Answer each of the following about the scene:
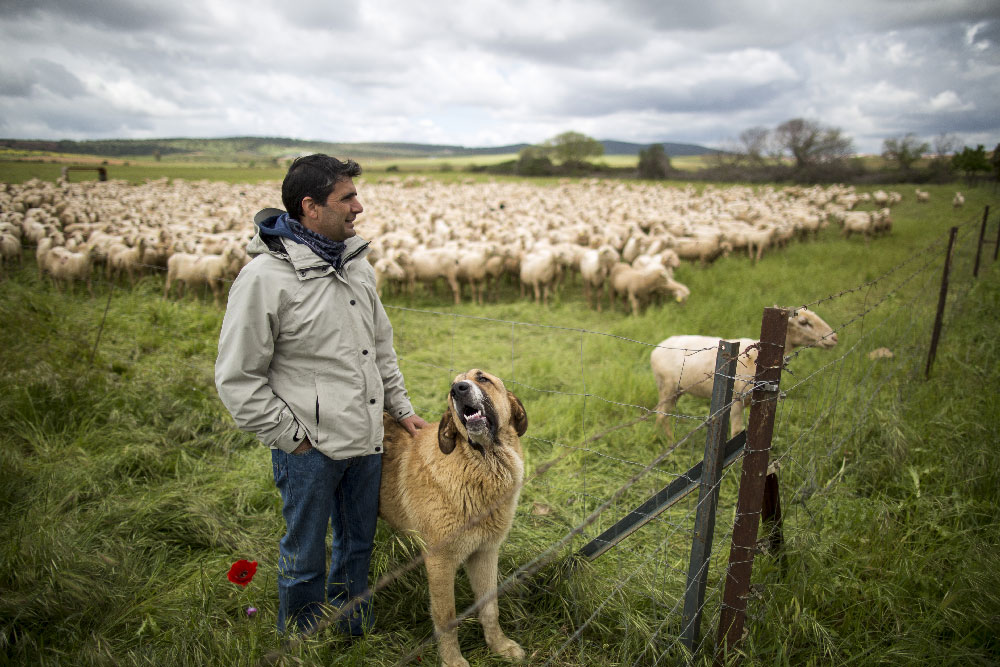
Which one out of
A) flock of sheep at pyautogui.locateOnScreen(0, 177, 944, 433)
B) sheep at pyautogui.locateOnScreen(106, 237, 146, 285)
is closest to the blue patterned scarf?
flock of sheep at pyautogui.locateOnScreen(0, 177, 944, 433)

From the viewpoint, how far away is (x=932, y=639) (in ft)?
8.24

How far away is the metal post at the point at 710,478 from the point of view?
204cm

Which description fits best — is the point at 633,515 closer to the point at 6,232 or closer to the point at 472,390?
the point at 472,390

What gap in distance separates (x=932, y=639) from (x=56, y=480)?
5781 mm

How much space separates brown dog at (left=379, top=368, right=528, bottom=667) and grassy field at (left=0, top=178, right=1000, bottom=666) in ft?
1.03

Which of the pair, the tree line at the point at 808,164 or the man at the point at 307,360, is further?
the tree line at the point at 808,164

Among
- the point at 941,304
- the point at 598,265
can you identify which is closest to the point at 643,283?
the point at 598,265

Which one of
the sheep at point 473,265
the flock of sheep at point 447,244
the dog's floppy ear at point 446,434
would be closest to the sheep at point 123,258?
the flock of sheep at point 447,244

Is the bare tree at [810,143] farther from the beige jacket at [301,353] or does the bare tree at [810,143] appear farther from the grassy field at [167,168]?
the beige jacket at [301,353]

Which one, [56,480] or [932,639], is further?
[56,480]

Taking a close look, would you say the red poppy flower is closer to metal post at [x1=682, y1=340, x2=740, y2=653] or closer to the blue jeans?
the blue jeans

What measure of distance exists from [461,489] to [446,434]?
0.29 metres

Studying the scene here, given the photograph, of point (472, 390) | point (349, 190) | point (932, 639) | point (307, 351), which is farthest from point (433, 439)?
point (932, 639)

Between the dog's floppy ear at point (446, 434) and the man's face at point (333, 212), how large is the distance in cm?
99
